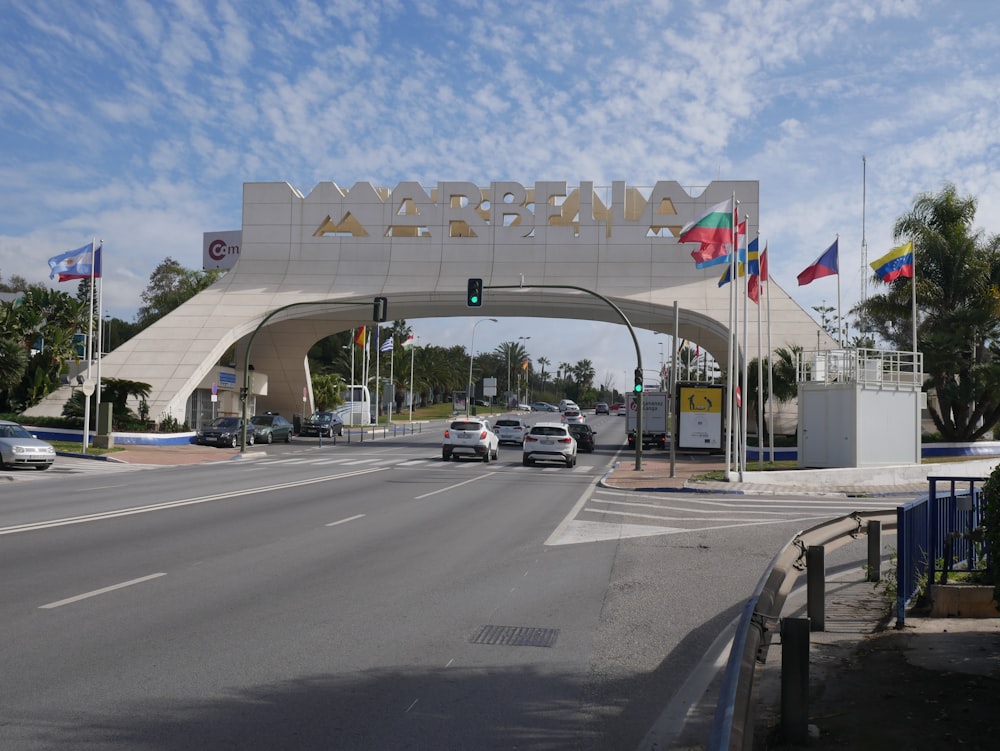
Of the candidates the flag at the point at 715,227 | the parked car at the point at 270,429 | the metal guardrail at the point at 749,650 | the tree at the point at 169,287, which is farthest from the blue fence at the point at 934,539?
the tree at the point at 169,287

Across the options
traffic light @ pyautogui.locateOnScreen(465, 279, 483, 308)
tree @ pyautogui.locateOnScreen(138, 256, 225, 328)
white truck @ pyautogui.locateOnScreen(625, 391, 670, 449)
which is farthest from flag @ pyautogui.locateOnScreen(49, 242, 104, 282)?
tree @ pyautogui.locateOnScreen(138, 256, 225, 328)

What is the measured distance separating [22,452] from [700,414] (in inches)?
1096

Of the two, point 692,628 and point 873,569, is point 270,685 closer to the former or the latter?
point 692,628

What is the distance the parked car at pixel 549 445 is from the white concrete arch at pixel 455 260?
16.0 meters

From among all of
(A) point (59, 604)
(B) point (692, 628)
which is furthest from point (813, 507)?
(A) point (59, 604)

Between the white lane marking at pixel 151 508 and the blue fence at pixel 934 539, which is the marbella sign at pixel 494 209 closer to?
the white lane marking at pixel 151 508

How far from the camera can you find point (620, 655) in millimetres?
7605

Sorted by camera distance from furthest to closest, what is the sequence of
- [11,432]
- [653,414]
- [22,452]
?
[653,414] < [11,432] < [22,452]

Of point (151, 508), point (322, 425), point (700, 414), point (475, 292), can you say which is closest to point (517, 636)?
point (151, 508)

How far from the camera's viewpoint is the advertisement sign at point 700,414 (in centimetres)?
4266

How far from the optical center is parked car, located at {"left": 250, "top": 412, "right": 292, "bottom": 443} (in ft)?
162

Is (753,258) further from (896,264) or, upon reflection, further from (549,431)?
(549,431)

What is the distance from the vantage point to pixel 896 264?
30.5 m

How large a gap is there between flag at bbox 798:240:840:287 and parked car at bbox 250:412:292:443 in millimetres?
29538
